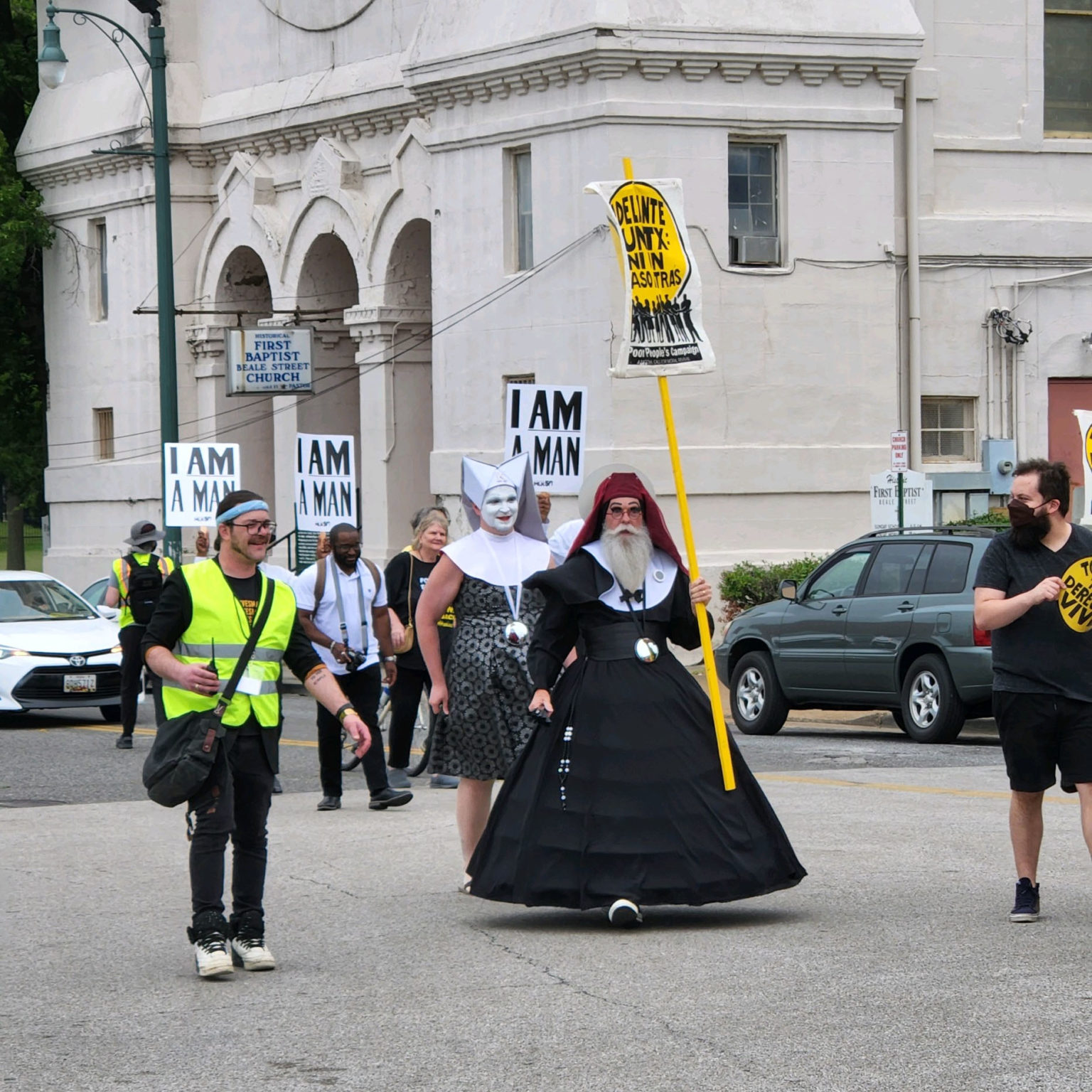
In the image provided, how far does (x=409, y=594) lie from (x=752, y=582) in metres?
13.2

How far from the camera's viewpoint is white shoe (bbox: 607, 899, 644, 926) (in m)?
8.40

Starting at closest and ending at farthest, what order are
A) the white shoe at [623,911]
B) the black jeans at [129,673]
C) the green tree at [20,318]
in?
1. the white shoe at [623,911]
2. the black jeans at [129,673]
3. the green tree at [20,318]

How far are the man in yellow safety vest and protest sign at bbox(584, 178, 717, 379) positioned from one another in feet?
9.24

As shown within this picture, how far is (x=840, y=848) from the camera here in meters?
10.9

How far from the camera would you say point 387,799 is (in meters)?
13.1

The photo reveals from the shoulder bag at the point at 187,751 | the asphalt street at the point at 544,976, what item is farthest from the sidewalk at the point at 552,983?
the shoulder bag at the point at 187,751

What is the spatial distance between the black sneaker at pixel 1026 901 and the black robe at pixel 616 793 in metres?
0.88

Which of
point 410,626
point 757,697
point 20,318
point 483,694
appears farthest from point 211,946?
point 20,318

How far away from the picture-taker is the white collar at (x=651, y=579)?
29.1 ft

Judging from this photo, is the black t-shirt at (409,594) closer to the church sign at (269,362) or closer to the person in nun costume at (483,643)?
the person in nun costume at (483,643)

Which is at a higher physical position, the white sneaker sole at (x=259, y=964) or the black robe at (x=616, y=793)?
the black robe at (x=616, y=793)

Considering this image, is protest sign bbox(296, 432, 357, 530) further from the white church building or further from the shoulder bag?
the shoulder bag

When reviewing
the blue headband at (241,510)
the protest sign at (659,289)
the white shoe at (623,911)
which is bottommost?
the white shoe at (623,911)

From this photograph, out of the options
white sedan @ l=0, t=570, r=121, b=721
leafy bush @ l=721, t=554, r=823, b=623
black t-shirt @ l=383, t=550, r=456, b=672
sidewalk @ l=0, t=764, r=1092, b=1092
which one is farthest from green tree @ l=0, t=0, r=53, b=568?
sidewalk @ l=0, t=764, r=1092, b=1092
